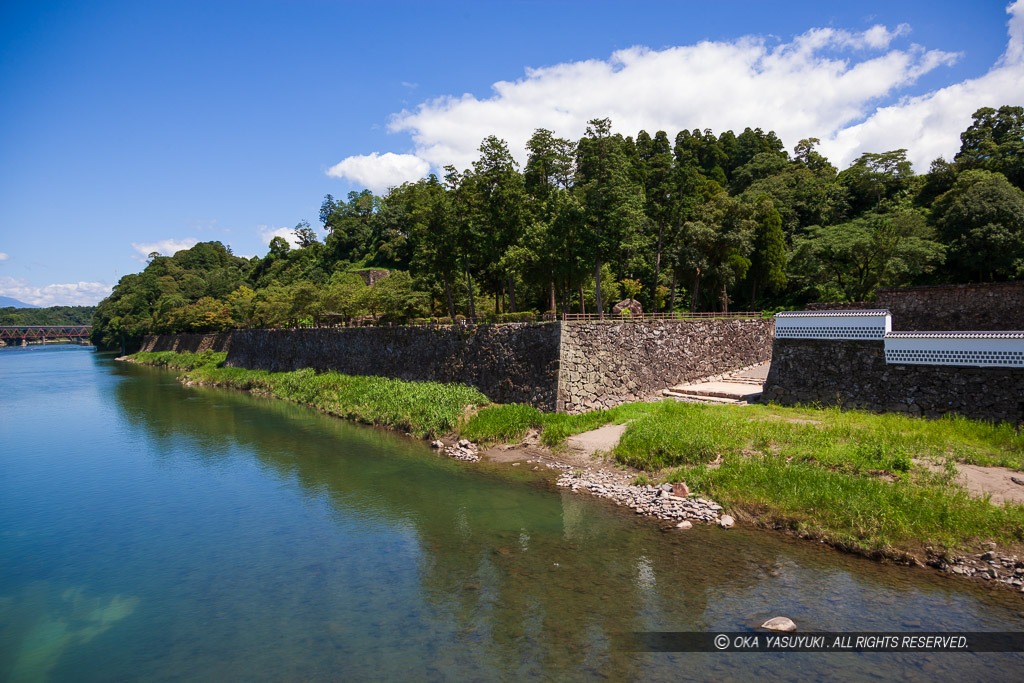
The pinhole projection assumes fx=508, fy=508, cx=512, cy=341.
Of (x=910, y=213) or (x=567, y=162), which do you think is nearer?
(x=567, y=162)

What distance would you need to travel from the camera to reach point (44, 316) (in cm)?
18438

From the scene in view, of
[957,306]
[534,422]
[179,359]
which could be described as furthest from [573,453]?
[179,359]

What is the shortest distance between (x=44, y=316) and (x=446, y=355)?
225 m

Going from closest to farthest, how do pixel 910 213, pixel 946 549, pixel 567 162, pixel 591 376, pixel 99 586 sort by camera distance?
1. pixel 946 549
2. pixel 99 586
3. pixel 591 376
4. pixel 567 162
5. pixel 910 213

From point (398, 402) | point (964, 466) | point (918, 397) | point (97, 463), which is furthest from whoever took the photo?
point (398, 402)

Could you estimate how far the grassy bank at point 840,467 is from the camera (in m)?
12.2

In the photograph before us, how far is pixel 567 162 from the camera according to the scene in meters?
32.9

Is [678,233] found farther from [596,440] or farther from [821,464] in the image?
[821,464]

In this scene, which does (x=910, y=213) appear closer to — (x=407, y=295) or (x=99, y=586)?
(x=407, y=295)

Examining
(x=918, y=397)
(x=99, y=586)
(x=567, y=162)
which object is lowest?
(x=99, y=586)

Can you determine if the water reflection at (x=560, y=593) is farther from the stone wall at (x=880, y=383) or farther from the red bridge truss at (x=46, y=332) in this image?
the red bridge truss at (x=46, y=332)

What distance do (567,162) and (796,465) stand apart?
2378cm

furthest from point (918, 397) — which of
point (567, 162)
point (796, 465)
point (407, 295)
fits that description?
point (407, 295)

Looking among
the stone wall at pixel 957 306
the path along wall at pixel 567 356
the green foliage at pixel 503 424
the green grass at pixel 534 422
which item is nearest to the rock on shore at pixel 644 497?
the green grass at pixel 534 422
